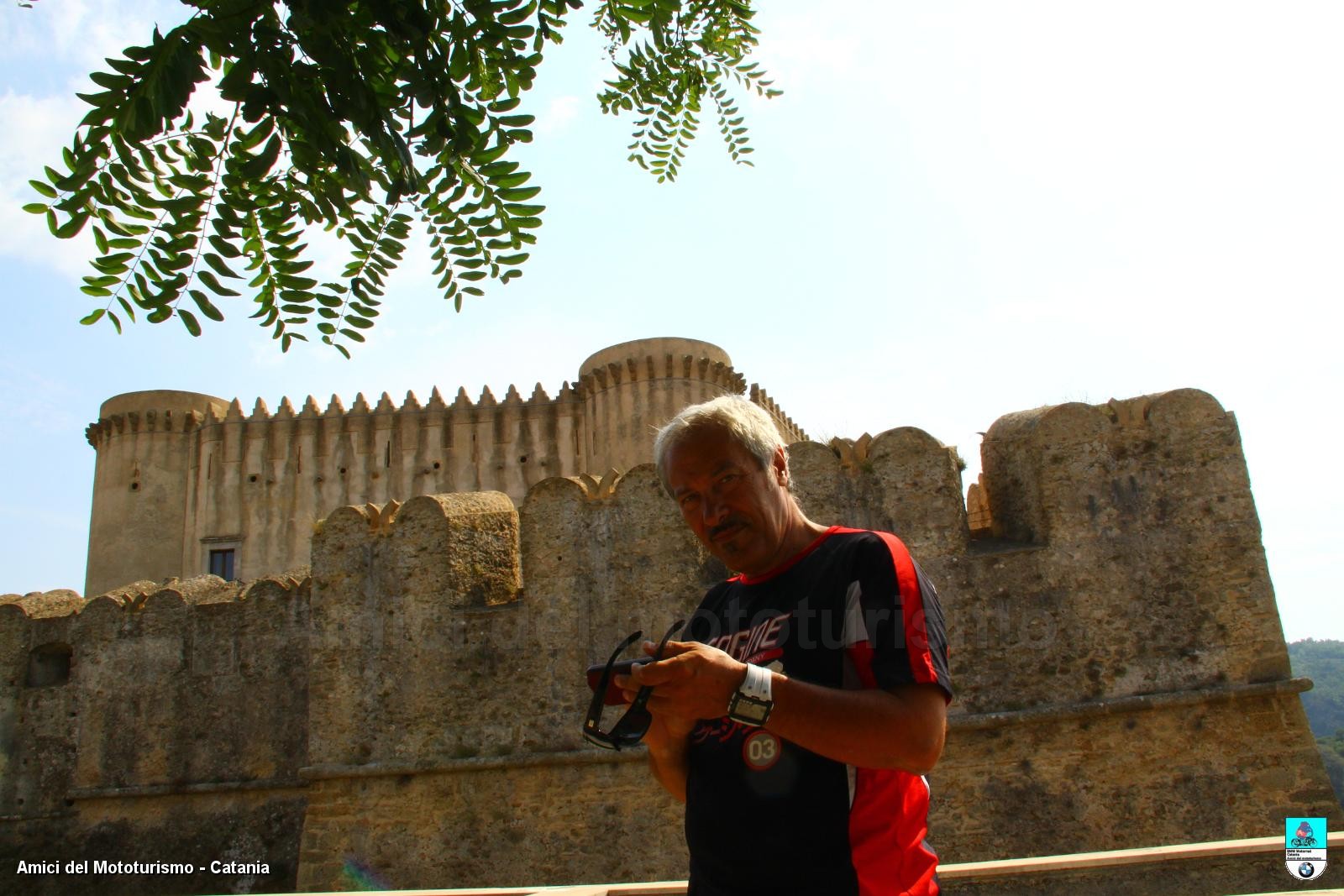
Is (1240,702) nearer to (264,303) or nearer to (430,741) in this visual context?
(430,741)

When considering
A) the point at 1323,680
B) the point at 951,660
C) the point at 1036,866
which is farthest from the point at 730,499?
the point at 1323,680

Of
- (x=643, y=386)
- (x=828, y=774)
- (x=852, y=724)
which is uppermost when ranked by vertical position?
(x=643, y=386)

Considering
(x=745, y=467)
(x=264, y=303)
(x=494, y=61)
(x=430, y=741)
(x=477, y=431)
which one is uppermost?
(x=477, y=431)

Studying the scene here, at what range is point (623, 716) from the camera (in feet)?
6.40

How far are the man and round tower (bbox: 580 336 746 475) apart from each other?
19.3 m

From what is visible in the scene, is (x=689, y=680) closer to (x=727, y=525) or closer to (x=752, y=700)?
(x=752, y=700)

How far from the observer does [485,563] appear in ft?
29.7

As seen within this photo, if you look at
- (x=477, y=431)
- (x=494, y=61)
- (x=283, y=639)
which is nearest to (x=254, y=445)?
(x=477, y=431)

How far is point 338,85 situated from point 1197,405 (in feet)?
24.8

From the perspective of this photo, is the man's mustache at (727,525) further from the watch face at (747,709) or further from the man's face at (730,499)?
the watch face at (747,709)

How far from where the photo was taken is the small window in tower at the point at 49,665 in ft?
36.8

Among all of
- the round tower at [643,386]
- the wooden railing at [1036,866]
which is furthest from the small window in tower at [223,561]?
the wooden railing at [1036,866]

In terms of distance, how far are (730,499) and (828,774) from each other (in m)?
0.61

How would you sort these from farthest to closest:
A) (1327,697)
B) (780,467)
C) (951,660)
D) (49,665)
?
(1327,697) → (49,665) → (951,660) → (780,467)
